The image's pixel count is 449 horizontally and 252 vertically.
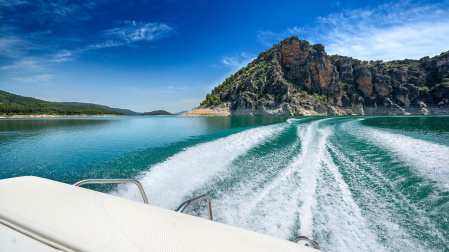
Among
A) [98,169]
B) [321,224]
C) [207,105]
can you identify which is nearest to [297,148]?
[321,224]

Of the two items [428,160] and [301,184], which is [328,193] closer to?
[301,184]

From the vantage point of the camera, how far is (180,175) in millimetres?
5594

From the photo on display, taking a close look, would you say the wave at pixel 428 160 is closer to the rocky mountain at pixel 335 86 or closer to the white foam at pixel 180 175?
the white foam at pixel 180 175

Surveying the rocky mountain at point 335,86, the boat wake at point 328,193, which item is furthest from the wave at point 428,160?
the rocky mountain at point 335,86

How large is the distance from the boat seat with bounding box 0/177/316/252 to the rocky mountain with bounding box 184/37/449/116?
69.8 m

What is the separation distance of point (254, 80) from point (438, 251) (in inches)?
3239

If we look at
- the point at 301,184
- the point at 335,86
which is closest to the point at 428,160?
the point at 301,184

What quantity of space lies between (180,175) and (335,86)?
9571 centimetres

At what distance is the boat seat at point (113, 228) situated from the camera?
101 centimetres

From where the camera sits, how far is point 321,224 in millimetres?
3158

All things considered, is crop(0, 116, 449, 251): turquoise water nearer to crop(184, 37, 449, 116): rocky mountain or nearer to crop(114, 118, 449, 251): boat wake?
crop(114, 118, 449, 251): boat wake

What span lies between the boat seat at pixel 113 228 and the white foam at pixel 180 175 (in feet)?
9.62

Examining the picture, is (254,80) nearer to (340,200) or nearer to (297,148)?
(297,148)

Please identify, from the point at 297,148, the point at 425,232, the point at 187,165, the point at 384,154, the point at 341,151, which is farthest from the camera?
the point at 297,148
